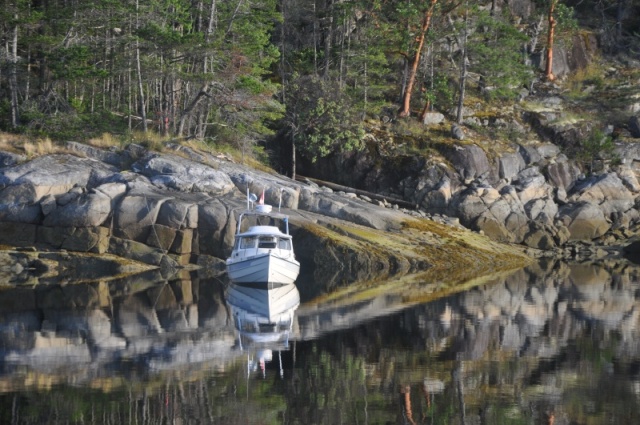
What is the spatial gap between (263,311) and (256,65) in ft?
91.0

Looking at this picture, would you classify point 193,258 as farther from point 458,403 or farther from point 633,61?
point 633,61

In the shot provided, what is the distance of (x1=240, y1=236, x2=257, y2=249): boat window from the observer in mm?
38500

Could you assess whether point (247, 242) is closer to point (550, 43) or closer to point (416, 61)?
point (416, 61)

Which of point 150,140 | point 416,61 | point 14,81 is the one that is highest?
point 416,61

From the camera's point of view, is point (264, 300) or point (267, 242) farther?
point (267, 242)

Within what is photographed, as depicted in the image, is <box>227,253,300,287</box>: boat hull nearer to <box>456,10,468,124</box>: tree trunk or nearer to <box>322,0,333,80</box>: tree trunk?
<box>322,0,333,80</box>: tree trunk

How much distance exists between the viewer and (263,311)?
28.9m

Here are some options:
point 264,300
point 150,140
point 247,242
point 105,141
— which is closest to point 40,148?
point 105,141

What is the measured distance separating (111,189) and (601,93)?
43.5 m

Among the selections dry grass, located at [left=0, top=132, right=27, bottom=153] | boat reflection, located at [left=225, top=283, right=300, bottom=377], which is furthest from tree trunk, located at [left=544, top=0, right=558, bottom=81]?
dry grass, located at [left=0, top=132, right=27, bottom=153]

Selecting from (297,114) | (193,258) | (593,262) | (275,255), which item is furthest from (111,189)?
(593,262)

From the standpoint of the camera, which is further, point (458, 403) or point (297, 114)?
point (297, 114)

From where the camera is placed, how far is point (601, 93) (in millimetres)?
70750

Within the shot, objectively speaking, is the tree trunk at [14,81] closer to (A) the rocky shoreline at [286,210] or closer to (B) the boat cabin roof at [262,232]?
(A) the rocky shoreline at [286,210]
